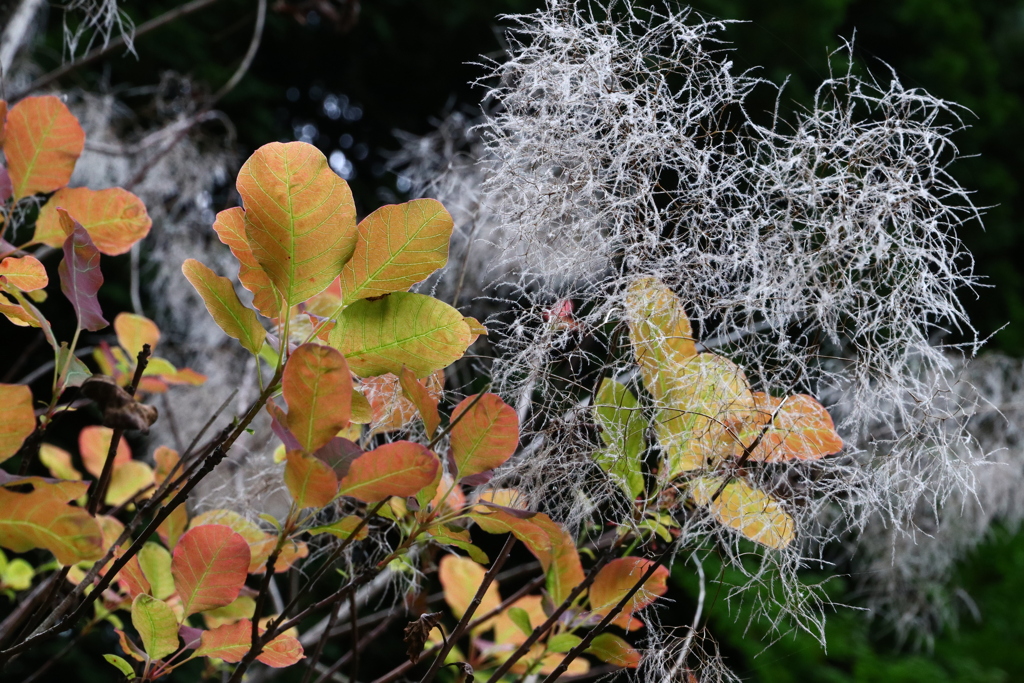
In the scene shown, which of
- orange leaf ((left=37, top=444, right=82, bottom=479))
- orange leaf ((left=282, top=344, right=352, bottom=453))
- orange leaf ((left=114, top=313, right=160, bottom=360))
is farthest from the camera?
orange leaf ((left=37, top=444, right=82, bottom=479))

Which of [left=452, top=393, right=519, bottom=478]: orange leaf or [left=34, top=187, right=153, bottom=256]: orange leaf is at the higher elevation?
[left=34, top=187, right=153, bottom=256]: orange leaf

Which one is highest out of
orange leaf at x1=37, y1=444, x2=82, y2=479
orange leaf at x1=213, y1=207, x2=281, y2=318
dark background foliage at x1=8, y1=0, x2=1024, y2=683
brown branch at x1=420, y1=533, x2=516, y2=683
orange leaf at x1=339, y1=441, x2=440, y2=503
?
orange leaf at x1=213, y1=207, x2=281, y2=318

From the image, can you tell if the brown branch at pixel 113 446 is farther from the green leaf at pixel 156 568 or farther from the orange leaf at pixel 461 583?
the orange leaf at pixel 461 583

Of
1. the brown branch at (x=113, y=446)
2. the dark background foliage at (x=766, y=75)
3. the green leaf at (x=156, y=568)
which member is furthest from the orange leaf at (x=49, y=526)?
the dark background foliage at (x=766, y=75)

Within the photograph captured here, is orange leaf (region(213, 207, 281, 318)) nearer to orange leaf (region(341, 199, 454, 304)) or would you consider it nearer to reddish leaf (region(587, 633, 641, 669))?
orange leaf (region(341, 199, 454, 304))

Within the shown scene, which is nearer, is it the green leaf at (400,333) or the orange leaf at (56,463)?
the green leaf at (400,333)

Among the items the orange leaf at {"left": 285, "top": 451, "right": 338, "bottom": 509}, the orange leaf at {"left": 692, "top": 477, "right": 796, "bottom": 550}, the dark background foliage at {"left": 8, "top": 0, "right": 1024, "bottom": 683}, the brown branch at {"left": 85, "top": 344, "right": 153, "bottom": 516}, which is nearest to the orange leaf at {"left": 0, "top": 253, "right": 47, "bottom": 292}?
the brown branch at {"left": 85, "top": 344, "right": 153, "bottom": 516}

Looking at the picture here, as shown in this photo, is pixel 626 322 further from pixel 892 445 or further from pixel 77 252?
pixel 77 252
